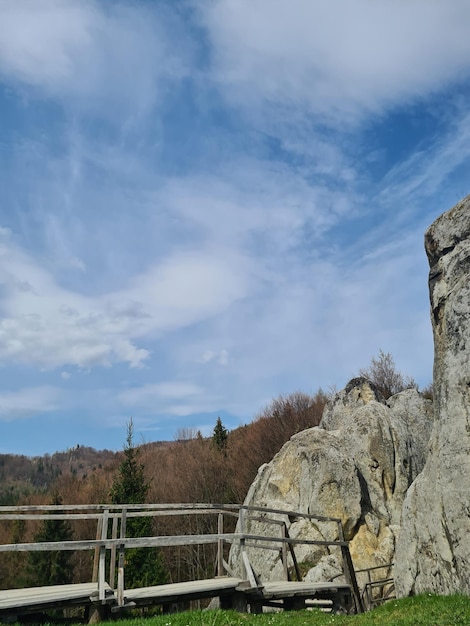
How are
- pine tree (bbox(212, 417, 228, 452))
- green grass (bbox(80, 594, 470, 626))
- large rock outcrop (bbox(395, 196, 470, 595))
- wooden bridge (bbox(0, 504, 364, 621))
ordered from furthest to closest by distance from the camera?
1. pine tree (bbox(212, 417, 228, 452))
2. large rock outcrop (bbox(395, 196, 470, 595))
3. wooden bridge (bbox(0, 504, 364, 621))
4. green grass (bbox(80, 594, 470, 626))

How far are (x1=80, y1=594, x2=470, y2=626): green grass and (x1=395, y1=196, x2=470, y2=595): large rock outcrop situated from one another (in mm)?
1028

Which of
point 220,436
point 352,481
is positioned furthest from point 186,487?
point 352,481

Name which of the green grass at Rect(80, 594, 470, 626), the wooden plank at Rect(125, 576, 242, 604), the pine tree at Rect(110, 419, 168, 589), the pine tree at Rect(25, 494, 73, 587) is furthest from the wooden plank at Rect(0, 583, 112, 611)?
the pine tree at Rect(25, 494, 73, 587)

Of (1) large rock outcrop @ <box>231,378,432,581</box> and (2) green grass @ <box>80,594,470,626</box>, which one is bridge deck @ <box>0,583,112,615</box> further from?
(1) large rock outcrop @ <box>231,378,432,581</box>

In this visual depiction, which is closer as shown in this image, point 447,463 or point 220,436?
point 447,463

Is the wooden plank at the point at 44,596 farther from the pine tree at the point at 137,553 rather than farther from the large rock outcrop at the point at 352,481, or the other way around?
the pine tree at the point at 137,553

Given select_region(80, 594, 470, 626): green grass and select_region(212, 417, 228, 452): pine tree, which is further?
select_region(212, 417, 228, 452): pine tree

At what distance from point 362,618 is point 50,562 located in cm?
3960

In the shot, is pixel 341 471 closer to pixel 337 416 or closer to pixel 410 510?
pixel 337 416

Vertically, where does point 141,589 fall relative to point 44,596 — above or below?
below

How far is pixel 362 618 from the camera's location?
10289 mm

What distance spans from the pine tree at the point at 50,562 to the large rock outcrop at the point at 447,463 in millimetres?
34512

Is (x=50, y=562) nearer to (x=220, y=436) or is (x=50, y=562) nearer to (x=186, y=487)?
(x=186, y=487)

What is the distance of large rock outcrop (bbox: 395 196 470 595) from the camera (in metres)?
11.8
